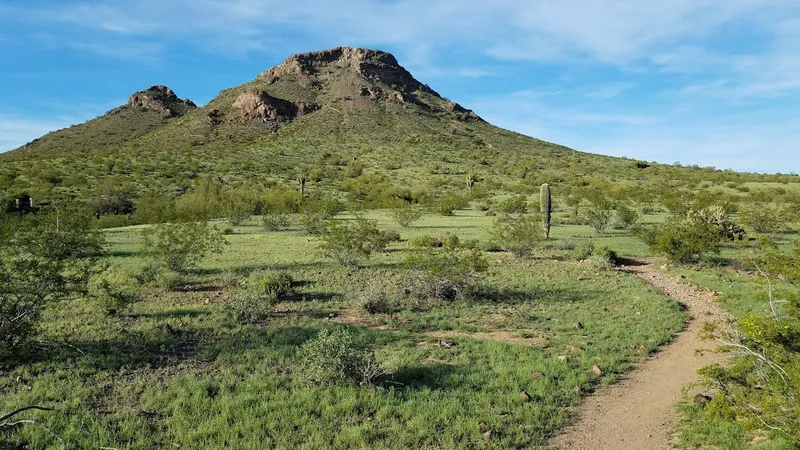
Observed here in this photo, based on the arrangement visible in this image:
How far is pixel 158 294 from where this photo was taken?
597 inches

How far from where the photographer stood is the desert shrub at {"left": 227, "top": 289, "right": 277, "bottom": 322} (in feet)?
41.1

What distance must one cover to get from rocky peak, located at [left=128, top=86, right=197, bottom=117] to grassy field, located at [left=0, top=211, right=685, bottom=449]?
3894 inches

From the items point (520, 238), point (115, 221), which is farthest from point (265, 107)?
point (520, 238)

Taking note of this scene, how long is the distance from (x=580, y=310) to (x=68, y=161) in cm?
6301

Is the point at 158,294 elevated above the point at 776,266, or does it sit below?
below

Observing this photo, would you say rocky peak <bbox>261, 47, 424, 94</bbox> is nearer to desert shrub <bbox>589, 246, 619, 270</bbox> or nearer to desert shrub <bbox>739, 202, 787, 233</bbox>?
desert shrub <bbox>739, 202, 787, 233</bbox>

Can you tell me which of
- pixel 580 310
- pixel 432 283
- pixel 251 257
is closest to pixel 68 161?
pixel 251 257

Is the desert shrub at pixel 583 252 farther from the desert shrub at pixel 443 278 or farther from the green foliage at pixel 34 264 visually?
the green foliage at pixel 34 264

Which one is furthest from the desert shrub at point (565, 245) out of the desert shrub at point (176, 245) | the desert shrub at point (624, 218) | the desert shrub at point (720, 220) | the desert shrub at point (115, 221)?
the desert shrub at point (115, 221)

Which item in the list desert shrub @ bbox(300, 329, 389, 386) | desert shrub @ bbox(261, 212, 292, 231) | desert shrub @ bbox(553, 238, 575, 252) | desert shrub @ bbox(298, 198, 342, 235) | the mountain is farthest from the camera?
the mountain

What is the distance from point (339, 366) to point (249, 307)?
4920 mm

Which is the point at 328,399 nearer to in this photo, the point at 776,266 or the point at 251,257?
the point at 776,266

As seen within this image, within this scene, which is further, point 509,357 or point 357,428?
point 509,357

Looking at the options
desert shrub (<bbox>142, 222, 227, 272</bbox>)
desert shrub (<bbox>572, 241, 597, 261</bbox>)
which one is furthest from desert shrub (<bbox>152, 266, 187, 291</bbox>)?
desert shrub (<bbox>572, 241, 597, 261</bbox>)
